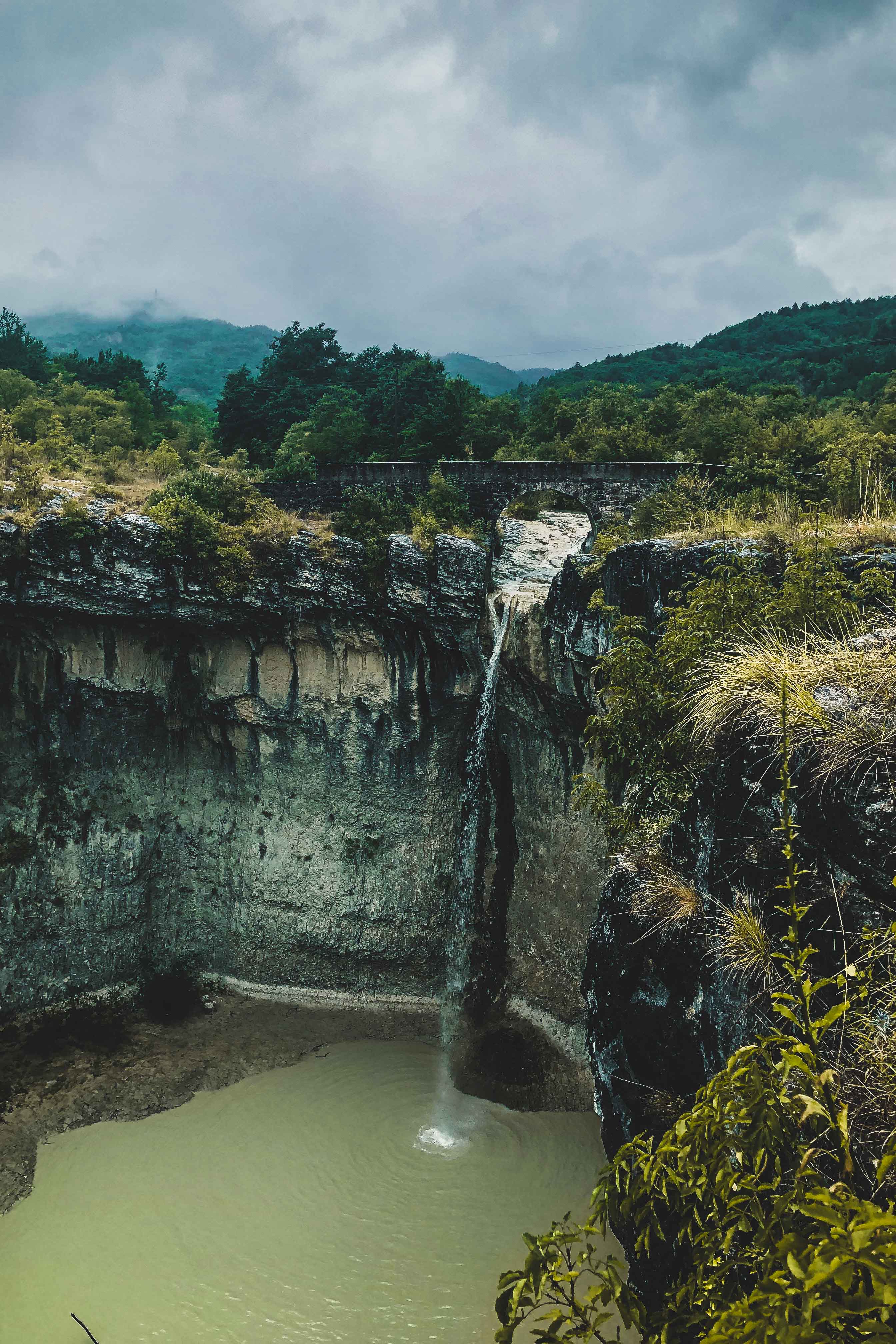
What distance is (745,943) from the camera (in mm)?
4750

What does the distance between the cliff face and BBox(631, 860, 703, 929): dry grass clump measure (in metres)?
8.91

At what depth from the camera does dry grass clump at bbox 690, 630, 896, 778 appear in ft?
15.2

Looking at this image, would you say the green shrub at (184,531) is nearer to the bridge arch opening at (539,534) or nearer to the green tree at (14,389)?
the bridge arch opening at (539,534)

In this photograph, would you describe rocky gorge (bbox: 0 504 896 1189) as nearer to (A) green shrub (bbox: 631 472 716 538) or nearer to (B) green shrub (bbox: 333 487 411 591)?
(B) green shrub (bbox: 333 487 411 591)

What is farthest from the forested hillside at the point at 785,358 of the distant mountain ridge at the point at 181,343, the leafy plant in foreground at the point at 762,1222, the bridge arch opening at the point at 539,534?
the distant mountain ridge at the point at 181,343

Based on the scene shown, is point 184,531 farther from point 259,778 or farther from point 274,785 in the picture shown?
point 274,785

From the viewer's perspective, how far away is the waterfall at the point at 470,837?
50.7 ft

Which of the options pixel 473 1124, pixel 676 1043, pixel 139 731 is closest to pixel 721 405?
pixel 139 731

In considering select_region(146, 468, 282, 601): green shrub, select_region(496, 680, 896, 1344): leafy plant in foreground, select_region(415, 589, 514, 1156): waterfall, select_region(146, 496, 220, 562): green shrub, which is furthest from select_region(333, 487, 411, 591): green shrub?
select_region(496, 680, 896, 1344): leafy plant in foreground

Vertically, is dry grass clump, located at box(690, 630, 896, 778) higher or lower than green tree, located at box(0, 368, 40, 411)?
lower

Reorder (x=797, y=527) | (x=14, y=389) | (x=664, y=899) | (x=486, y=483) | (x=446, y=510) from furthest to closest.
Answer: (x=14, y=389), (x=486, y=483), (x=446, y=510), (x=797, y=527), (x=664, y=899)

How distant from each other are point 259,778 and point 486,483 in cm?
873

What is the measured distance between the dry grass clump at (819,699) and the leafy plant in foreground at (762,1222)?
4.09 ft

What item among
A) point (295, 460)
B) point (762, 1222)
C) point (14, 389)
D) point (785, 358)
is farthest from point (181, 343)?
point (762, 1222)
